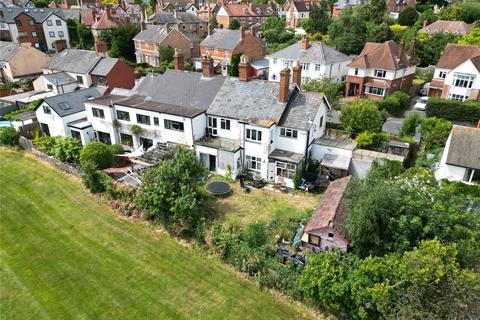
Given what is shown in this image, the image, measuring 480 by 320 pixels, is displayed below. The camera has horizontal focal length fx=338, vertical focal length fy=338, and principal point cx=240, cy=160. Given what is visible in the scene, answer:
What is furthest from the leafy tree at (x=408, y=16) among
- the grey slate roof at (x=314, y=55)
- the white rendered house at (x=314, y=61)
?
the grey slate roof at (x=314, y=55)

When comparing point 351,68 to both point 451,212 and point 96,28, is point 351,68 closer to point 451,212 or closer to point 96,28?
point 451,212

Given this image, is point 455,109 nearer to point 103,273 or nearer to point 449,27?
point 449,27

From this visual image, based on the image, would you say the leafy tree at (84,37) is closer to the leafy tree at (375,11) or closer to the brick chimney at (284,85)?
the leafy tree at (375,11)

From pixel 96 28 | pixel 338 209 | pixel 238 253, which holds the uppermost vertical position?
pixel 96 28

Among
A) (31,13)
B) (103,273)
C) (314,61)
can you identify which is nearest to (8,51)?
(31,13)

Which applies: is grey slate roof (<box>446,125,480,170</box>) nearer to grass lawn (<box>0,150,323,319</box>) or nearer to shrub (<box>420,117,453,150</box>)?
shrub (<box>420,117,453,150</box>)

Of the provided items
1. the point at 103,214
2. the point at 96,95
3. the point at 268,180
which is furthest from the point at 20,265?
the point at 96,95
